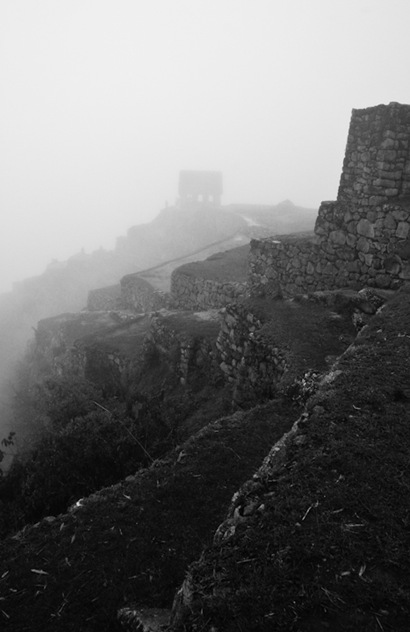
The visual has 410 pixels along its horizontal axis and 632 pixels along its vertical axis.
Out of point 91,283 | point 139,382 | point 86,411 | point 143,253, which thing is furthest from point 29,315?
point 86,411

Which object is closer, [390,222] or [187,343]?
[390,222]

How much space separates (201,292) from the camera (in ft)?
66.4

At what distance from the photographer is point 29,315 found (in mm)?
36438

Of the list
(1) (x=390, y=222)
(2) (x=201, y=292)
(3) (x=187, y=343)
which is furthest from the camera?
(2) (x=201, y=292)

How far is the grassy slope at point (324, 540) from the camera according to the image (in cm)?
264

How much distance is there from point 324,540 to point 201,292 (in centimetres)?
1740

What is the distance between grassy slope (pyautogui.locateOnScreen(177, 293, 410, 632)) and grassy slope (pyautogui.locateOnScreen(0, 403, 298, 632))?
4.25 ft

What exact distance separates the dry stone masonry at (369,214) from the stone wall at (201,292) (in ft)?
21.0

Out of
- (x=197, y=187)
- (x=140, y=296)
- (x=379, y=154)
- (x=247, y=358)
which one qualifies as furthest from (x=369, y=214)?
(x=197, y=187)

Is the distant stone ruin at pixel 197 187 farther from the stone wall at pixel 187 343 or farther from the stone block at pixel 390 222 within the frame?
the stone block at pixel 390 222

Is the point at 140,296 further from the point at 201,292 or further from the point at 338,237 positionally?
the point at 338,237

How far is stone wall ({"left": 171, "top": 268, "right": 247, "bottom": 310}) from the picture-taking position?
1864 centimetres

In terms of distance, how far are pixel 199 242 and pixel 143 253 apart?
20.6 feet

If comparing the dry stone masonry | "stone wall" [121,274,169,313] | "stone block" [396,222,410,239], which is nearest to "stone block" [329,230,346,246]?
the dry stone masonry
